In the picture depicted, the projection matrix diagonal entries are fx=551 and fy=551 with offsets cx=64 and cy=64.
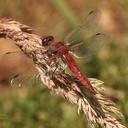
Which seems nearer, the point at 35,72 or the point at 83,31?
the point at 35,72

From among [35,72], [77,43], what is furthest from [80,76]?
[77,43]

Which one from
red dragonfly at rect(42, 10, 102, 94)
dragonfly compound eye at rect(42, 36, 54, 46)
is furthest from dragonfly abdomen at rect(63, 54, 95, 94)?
dragonfly compound eye at rect(42, 36, 54, 46)

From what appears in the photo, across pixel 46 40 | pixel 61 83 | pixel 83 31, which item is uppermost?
pixel 83 31

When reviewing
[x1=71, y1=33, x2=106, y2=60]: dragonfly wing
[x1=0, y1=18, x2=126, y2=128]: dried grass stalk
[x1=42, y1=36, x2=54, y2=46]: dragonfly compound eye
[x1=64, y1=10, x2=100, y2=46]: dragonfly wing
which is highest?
[x1=64, y1=10, x2=100, y2=46]: dragonfly wing

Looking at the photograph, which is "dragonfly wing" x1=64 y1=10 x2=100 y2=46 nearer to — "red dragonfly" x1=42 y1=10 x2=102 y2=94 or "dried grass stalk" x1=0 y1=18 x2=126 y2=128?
"red dragonfly" x1=42 y1=10 x2=102 y2=94

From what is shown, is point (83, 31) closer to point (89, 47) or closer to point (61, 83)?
point (89, 47)

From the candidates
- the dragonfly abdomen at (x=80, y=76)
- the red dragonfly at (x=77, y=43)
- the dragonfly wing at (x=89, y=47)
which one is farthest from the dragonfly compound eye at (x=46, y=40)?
the dragonfly wing at (x=89, y=47)

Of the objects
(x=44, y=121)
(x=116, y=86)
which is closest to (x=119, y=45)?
(x=116, y=86)
